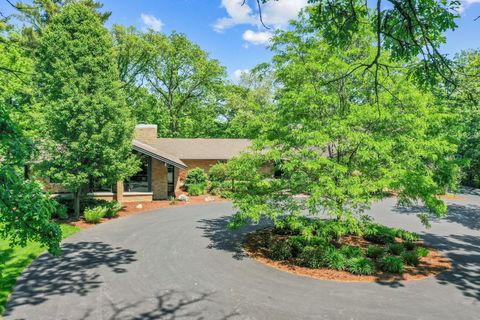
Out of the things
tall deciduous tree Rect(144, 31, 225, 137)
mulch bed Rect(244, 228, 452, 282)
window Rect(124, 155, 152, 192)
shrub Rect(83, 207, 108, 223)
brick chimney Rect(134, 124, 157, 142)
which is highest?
tall deciduous tree Rect(144, 31, 225, 137)

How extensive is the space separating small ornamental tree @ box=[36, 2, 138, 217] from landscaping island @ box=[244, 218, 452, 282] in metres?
9.38

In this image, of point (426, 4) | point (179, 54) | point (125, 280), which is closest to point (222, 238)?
point (125, 280)

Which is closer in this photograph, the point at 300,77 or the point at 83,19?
the point at 300,77

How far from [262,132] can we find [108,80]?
33.4 ft

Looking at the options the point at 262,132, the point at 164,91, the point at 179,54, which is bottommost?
the point at 262,132

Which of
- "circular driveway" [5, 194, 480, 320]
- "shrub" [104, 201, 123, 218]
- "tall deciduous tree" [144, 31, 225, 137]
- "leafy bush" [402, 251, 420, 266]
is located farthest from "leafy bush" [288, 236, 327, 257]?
"tall deciduous tree" [144, 31, 225, 137]

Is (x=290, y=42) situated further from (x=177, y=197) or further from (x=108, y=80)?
(x=177, y=197)

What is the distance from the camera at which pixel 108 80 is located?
17156 mm

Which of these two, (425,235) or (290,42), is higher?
(290,42)

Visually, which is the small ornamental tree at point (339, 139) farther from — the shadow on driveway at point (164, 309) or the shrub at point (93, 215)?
the shrub at point (93, 215)

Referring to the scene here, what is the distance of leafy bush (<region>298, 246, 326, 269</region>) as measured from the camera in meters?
11.1

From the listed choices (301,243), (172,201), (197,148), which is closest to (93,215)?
(172,201)

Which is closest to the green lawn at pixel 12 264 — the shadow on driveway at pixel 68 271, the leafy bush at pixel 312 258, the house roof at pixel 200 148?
the shadow on driveway at pixel 68 271

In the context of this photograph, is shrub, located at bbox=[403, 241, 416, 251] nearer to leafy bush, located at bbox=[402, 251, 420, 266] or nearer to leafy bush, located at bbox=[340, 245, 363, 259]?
leafy bush, located at bbox=[402, 251, 420, 266]
